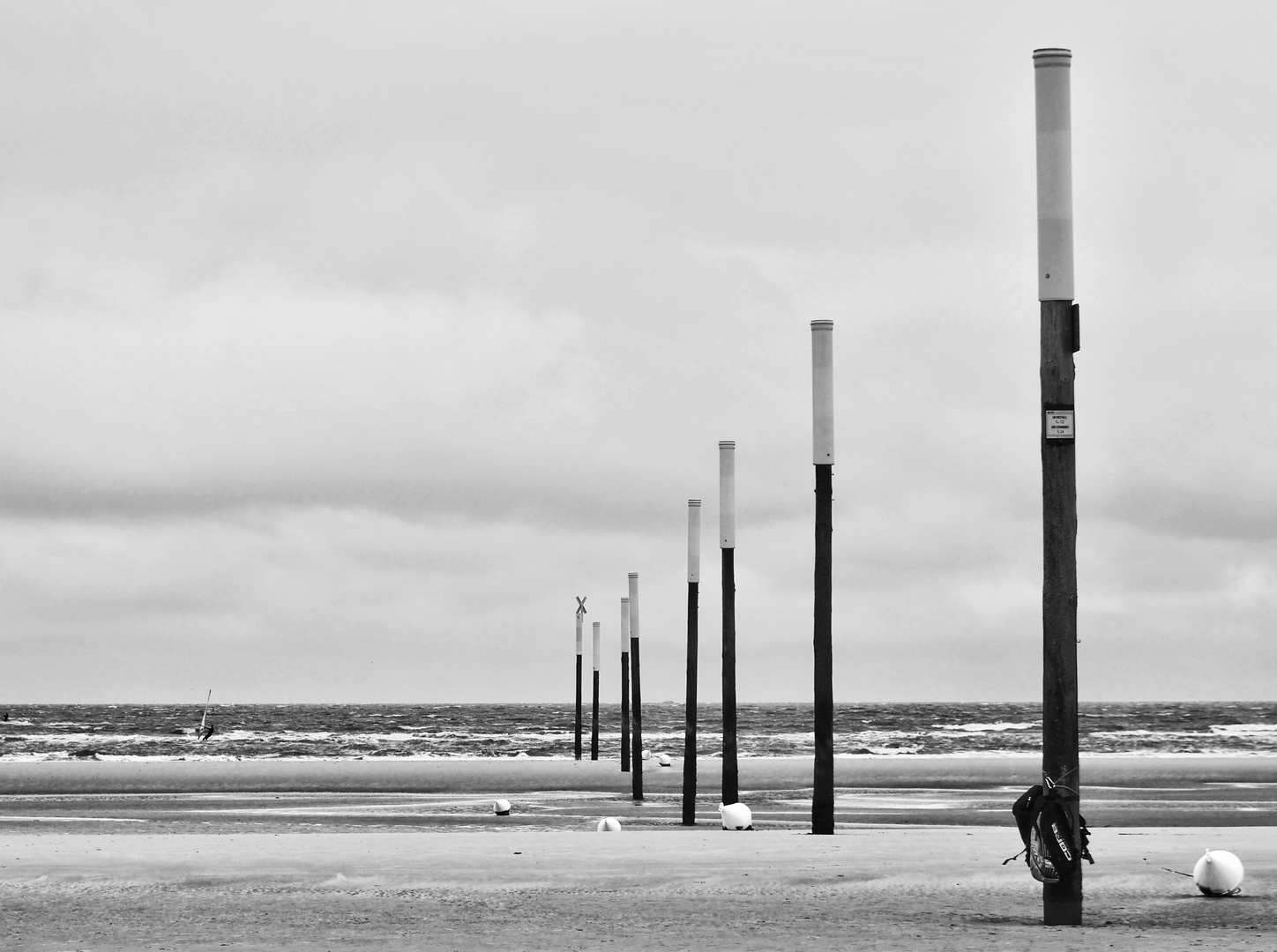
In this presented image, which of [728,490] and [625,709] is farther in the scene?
[625,709]

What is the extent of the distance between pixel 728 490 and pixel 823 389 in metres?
5.04

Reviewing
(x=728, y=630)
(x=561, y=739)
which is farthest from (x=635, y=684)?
(x=561, y=739)

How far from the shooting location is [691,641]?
27438 millimetres

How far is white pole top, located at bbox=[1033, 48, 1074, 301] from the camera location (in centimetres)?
1023

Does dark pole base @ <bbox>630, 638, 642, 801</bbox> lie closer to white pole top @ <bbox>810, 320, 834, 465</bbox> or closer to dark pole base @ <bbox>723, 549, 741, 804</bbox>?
dark pole base @ <bbox>723, 549, 741, 804</bbox>

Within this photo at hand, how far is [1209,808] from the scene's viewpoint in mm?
29344

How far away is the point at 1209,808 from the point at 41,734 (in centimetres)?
7477

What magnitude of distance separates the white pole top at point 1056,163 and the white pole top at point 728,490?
12.3 metres

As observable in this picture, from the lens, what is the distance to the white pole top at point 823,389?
1766 cm

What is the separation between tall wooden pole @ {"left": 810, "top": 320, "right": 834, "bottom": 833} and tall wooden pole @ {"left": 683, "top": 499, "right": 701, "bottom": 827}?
21.8 ft

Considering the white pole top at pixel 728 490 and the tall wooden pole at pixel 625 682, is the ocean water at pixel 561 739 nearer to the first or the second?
the tall wooden pole at pixel 625 682

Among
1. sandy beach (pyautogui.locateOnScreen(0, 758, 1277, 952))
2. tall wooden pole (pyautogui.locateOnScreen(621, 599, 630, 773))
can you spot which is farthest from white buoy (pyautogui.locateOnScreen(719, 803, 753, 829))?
tall wooden pole (pyautogui.locateOnScreen(621, 599, 630, 773))

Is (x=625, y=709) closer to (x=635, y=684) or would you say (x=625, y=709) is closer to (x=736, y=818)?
(x=635, y=684)

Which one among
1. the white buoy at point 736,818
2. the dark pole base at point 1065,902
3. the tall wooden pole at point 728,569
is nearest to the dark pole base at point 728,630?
the tall wooden pole at point 728,569
